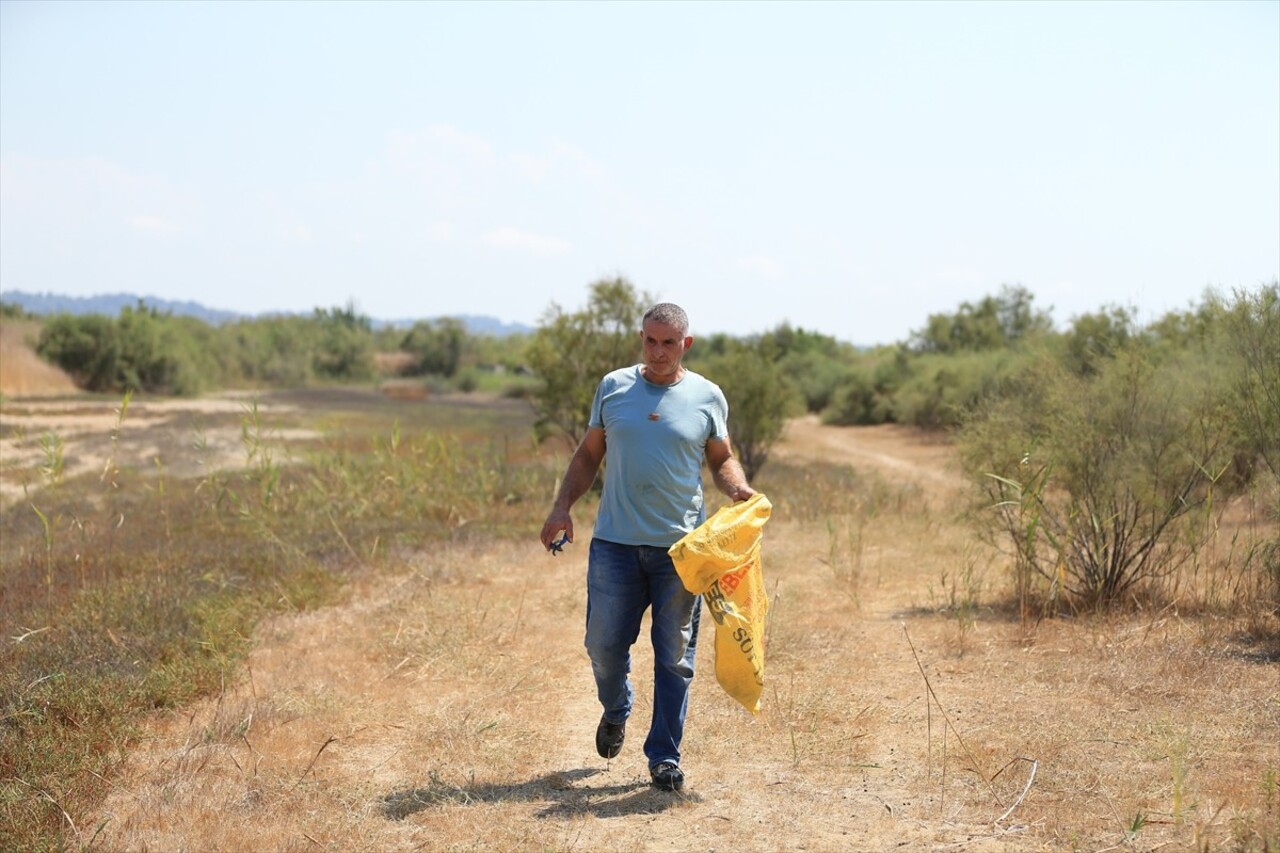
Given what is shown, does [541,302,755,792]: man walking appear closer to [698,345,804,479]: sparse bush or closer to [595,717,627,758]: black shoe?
[595,717,627,758]: black shoe

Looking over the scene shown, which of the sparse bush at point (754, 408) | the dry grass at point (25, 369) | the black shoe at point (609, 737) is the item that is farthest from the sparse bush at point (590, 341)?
the dry grass at point (25, 369)

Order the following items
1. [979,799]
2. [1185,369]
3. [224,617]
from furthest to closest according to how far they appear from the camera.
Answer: [1185,369], [224,617], [979,799]

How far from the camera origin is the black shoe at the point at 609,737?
5.26 meters

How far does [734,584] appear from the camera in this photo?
16.2 feet

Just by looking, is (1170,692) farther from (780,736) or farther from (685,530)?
(685,530)

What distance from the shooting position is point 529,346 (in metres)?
18.1

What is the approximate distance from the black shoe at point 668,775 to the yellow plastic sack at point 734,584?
0.42 meters

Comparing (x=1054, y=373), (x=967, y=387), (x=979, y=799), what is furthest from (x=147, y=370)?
(x=979, y=799)

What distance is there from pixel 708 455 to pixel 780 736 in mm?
1618

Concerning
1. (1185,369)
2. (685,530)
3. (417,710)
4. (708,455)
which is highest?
(1185,369)

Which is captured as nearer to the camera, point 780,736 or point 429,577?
point 780,736

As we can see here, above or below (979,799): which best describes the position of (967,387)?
above

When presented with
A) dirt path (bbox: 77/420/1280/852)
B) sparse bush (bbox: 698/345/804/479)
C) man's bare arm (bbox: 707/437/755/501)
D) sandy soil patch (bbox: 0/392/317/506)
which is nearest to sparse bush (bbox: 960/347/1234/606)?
dirt path (bbox: 77/420/1280/852)

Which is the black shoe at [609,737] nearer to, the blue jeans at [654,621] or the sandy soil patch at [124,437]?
the blue jeans at [654,621]
